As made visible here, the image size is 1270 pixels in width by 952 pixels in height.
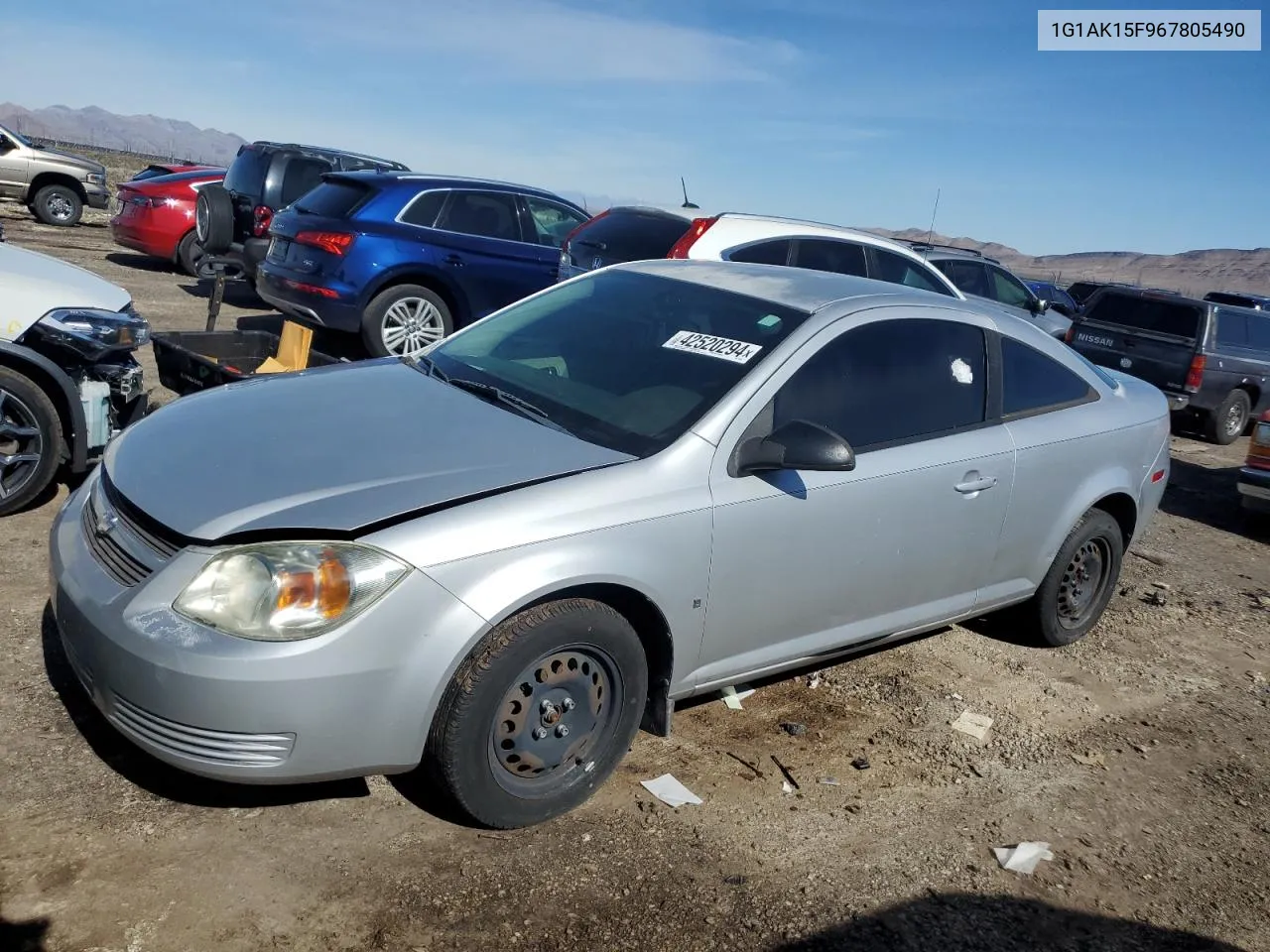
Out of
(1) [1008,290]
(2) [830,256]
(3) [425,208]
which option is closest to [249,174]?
(3) [425,208]

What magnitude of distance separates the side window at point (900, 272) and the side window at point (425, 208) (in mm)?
3942

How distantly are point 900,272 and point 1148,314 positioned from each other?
5.68m

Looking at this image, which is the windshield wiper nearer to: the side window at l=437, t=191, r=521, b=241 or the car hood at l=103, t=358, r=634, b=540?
the car hood at l=103, t=358, r=634, b=540

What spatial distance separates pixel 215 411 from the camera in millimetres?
3857

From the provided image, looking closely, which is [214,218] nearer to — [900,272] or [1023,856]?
[900,272]

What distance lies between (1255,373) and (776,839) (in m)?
12.0

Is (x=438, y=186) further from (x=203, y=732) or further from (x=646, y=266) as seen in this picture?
(x=203, y=732)

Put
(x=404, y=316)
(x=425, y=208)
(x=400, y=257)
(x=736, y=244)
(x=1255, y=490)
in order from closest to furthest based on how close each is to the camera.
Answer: (x=736, y=244), (x=1255, y=490), (x=400, y=257), (x=404, y=316), (x=425, y=208)

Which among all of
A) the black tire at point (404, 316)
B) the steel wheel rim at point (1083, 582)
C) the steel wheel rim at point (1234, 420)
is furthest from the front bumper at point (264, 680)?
the steel wheel rim at point (1234, 420)

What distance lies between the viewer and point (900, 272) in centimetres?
922

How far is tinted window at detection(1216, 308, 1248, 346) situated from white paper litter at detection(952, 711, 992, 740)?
1008 centimetres

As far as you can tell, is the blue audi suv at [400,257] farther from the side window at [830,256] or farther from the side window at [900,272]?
the side window at [900,272]

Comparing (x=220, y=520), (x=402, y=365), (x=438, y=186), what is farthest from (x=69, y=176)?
(x=220, y=520)

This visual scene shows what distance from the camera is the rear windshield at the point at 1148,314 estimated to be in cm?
1295
